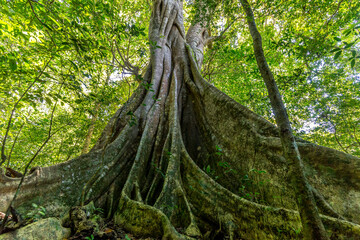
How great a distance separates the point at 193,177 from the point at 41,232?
1855 mm

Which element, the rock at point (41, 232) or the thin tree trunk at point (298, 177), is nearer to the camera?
the thin tree trunk at point (298, 177)

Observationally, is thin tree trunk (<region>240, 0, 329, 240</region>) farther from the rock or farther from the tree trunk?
the rock

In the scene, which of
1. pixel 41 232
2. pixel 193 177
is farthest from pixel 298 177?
pixel 41 232

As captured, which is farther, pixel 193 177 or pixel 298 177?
pixel 193 177

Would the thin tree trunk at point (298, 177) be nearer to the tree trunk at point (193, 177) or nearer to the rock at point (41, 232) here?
the tree trunk at point (193, 177)

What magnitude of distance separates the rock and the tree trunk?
20.0 inches

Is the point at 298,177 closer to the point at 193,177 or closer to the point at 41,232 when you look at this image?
the point at 193,177

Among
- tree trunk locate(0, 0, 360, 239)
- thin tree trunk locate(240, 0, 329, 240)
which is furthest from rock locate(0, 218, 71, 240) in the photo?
thin tree trunk locate(240, 0, 329, 240)

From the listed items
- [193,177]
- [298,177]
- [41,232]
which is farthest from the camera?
[193,177]

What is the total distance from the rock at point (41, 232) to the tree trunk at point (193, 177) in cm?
51

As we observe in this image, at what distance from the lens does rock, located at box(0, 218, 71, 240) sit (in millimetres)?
1463

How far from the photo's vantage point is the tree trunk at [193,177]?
6.18 feet

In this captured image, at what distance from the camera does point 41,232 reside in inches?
62.9

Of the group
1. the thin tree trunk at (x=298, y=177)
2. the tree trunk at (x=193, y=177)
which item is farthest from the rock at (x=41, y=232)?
the thin tree trunk at (x=298, y=177)
